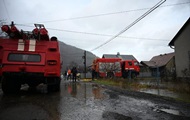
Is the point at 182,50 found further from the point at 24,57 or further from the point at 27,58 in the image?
the point at 24,57

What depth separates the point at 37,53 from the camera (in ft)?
29.2

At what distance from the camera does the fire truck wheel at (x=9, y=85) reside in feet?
28.7

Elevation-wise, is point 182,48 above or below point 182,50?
above

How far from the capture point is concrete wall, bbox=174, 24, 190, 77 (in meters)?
19.3

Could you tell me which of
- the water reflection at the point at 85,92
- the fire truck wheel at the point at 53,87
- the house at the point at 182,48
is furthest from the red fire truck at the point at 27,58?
the house at the point at 182,48

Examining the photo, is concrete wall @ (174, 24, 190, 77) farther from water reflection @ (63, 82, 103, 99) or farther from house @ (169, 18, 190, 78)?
water reflection @ (63, 82, 103, 99)

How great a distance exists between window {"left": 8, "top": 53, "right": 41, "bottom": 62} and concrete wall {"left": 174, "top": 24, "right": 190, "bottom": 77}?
15.6 m

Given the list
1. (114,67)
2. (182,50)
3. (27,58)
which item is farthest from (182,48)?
(27,58)

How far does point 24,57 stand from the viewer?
876 centimetres

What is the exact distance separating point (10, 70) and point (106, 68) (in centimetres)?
1737

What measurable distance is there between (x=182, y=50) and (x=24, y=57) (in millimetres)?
17400

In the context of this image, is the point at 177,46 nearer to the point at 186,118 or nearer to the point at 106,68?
the point at 106,68

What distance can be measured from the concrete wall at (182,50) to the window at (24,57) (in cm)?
1562

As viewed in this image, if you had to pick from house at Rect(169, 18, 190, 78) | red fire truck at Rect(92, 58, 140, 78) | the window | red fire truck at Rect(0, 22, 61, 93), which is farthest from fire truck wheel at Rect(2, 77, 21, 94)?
house at Rect(169, 18, 190, 78)
